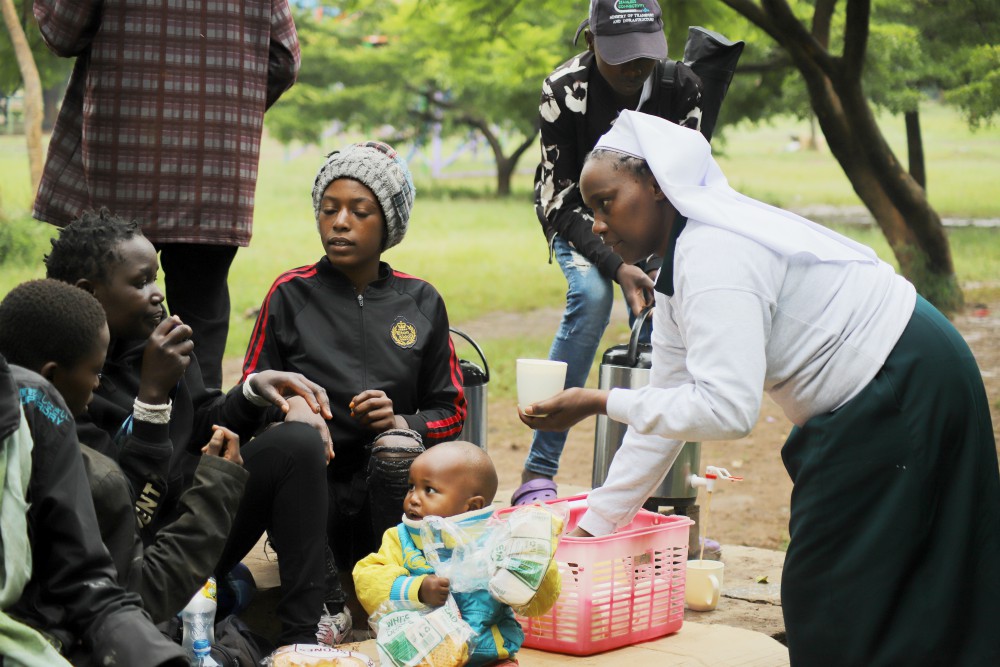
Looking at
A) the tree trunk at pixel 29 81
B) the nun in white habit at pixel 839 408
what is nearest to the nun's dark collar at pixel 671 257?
the nun in white habit at pixel 839 408

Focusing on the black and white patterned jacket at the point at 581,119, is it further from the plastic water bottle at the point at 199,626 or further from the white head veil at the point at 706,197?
the plastic water bottle at the point at 199,626

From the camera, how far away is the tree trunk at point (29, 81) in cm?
1064

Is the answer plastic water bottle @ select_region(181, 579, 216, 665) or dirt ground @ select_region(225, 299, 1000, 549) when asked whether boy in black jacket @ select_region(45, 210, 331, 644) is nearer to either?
plastic water bottle @ select_region(181, 579, 216, 665)

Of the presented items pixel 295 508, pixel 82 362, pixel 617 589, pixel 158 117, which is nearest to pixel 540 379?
pixel 617 589

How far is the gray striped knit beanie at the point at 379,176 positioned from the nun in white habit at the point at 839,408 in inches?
47.8

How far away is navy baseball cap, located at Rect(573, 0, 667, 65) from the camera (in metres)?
4.55

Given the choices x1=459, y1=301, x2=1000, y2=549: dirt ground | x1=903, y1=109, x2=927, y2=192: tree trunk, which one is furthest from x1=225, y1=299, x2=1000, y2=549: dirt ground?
x1=903, y1=109, x2=927, y2=192: tree trunk

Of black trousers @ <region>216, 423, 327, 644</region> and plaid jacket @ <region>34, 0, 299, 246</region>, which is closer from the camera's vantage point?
black trousers @ <region>216, 423, 327, 644</region>

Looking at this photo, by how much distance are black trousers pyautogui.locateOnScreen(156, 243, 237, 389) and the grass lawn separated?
5.25 meters

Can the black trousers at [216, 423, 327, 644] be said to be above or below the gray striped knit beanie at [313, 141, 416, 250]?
below

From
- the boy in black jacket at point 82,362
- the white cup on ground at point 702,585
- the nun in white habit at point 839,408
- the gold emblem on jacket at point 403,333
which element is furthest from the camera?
the white cup on ground at point 702,585

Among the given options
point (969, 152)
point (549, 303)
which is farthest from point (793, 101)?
point (969, 152)

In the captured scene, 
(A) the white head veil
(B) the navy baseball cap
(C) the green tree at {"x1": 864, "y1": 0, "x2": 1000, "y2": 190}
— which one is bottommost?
(A) the white head veil

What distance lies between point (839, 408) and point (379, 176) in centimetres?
177
